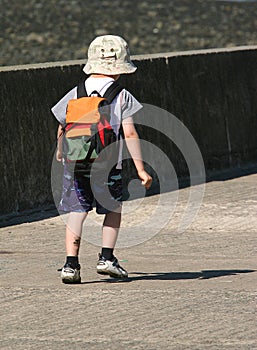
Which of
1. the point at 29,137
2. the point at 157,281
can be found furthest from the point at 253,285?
the point at 29,137

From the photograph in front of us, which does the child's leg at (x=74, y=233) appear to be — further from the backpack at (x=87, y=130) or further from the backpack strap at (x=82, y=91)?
the backpack strap at (x=82, y=91)

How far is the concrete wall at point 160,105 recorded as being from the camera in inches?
424

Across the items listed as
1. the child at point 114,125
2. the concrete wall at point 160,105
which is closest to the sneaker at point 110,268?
the child at point 114,125

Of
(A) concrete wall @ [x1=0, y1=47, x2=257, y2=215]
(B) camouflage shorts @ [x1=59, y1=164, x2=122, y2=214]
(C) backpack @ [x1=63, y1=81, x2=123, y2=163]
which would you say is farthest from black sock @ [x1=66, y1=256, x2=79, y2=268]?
(A) concrete wall @ [x1=0, y1=47, x2=257, y2=215]

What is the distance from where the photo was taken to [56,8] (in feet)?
106

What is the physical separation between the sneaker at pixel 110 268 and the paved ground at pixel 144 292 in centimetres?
7

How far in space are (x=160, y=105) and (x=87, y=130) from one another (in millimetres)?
5419

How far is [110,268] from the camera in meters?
7.64

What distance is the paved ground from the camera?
6039 mm

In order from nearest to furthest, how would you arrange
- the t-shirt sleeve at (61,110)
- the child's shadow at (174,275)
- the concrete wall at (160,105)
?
the t-shirt sleeve at (61,110), the child's shadow at (174,275), the concrete wall at (160,105)

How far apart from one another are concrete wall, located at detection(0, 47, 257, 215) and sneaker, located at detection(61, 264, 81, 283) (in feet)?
10.2

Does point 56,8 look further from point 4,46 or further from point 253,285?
point 253,285

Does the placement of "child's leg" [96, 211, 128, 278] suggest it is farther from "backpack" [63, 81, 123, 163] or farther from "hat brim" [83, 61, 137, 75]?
"hat brim" [83, 61, 137, 75]

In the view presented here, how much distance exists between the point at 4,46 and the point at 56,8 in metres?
1.67
